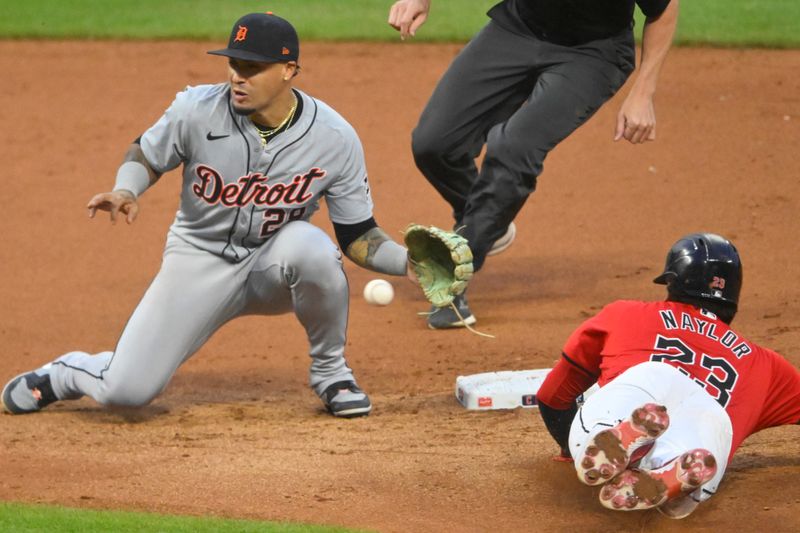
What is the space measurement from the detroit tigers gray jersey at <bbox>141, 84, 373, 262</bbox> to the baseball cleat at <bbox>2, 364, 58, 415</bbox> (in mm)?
827

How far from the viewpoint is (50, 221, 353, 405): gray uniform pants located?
17.4 feet

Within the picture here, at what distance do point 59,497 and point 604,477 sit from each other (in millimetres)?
1800

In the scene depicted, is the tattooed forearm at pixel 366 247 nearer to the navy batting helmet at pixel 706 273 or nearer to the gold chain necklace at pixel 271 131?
the gold chain necklace at pixel 271 131

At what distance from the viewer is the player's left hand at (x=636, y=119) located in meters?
5.54

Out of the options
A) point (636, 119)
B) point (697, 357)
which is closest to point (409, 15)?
point (636, 119)

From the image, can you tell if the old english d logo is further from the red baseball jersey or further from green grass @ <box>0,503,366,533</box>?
green grass @ <box>0,503,366,533</box>

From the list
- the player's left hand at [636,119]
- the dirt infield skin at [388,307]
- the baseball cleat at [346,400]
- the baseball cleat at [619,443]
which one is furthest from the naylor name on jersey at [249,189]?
the baseball cleat at [619,443]

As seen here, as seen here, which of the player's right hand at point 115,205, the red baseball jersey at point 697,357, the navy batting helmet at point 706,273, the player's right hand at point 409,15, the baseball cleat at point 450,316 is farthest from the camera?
the baseball cleat at point 450,316

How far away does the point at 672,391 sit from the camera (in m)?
4.02

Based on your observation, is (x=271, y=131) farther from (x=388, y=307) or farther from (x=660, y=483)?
(x=660, y=483)

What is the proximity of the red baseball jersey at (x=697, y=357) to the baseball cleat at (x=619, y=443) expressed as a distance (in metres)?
0.39

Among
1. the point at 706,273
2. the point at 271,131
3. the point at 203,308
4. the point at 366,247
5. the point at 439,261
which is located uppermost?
the point at 271,131

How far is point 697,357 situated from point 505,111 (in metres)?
2.56

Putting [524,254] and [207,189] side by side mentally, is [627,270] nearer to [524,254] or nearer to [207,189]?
[524,254]
